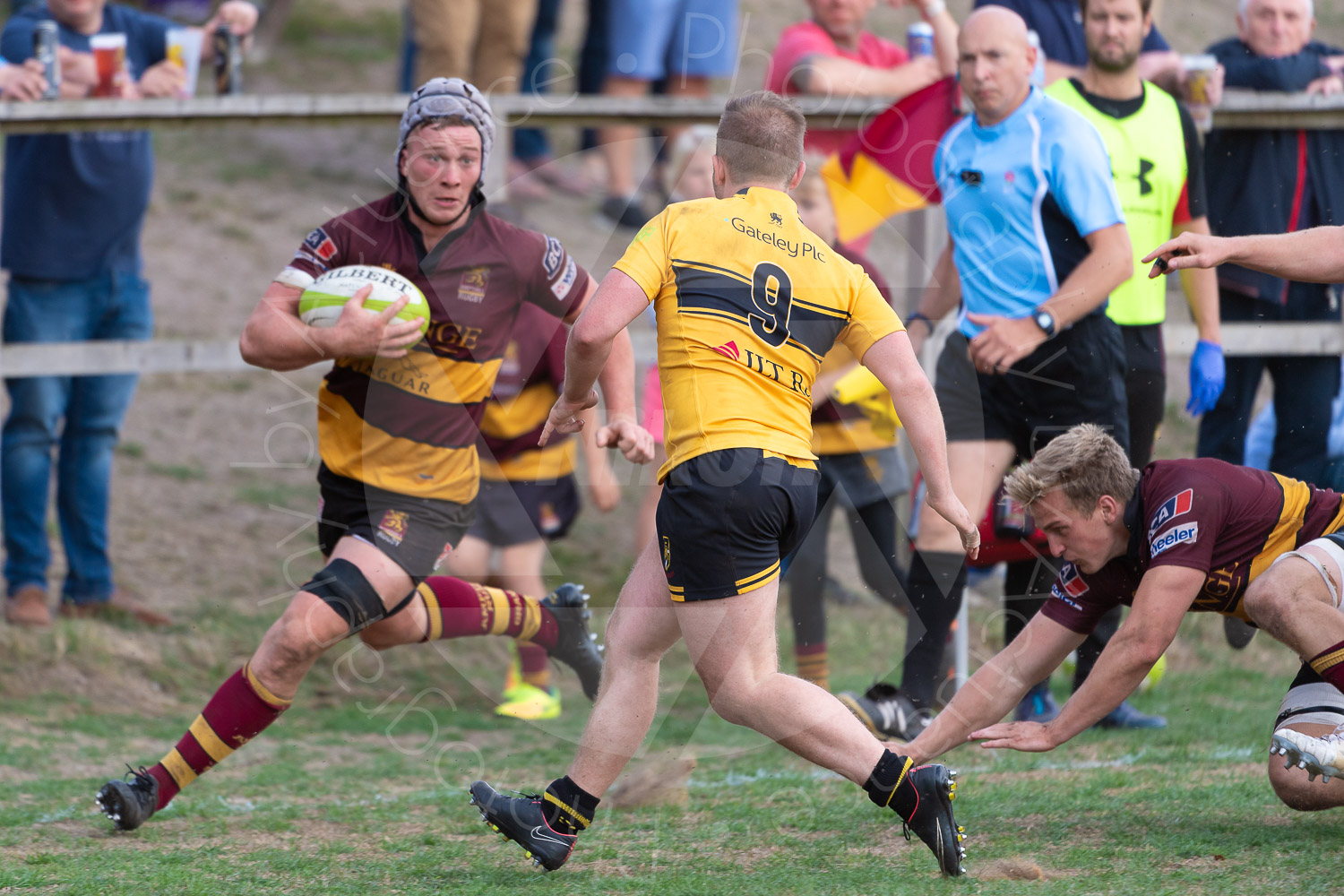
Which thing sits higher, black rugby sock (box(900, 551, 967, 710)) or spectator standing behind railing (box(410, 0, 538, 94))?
spectator standing behind railing (box(410, 0, 538, 94))

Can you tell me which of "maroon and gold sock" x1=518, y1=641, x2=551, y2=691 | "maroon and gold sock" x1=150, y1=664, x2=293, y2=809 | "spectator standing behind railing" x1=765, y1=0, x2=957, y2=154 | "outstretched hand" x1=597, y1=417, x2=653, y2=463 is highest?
"spectator standing behind railing" x1=765, y1=0, x2=957, y2=154

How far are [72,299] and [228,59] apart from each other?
4.52 ft

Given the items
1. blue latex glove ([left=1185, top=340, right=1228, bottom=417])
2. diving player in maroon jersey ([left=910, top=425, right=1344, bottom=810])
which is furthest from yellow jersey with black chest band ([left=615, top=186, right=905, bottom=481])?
blue latex glove ([left=1185, top=340, right=1228, bottom=417])

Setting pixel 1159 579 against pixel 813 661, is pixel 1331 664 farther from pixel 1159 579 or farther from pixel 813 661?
pixel 813 661

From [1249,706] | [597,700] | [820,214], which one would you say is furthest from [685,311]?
[1249,706]

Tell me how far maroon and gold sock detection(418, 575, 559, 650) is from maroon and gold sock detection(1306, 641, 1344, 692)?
2.66 m

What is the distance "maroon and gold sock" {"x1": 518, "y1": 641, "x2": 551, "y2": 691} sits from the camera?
6.45m

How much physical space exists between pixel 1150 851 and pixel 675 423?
1.76 m

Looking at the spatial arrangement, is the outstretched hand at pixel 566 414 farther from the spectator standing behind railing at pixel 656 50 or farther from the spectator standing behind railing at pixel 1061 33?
the spectator standing behind railing at pixel 656 50

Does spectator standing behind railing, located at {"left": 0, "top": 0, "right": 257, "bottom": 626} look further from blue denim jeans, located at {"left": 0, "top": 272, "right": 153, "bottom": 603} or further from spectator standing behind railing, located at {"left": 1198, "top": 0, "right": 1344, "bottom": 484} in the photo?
spectator standing behind railing, located at {"left": 1198, "top": 0, "right": 1344, "bottom": 484}

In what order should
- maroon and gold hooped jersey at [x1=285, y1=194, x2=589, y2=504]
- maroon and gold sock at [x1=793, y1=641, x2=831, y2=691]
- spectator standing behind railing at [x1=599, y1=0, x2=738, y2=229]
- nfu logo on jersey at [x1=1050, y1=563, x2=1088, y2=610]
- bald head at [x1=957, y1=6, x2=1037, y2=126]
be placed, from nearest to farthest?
nfu logo on jersey at [x1=1050, y1=563, x2=1088, y2=610] < maroon and gold hooped jersey at [x1=285, y1=194, x2=589, y2=504] < bald head at [x1=957, y1=6, x2=1037, y2=126] < maroon and gold sock at [x1=793, y1=641, x2=831, y2=691] < spectator standing behind railing at [x1=599, y1=0, x2=738, y2=229]

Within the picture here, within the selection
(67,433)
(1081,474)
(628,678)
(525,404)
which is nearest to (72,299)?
(67,433)

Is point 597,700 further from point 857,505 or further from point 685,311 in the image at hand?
point 857,505

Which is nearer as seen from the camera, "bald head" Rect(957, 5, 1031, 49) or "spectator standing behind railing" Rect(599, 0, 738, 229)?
"bald head" Rect(957, 5, 1031, 49)
